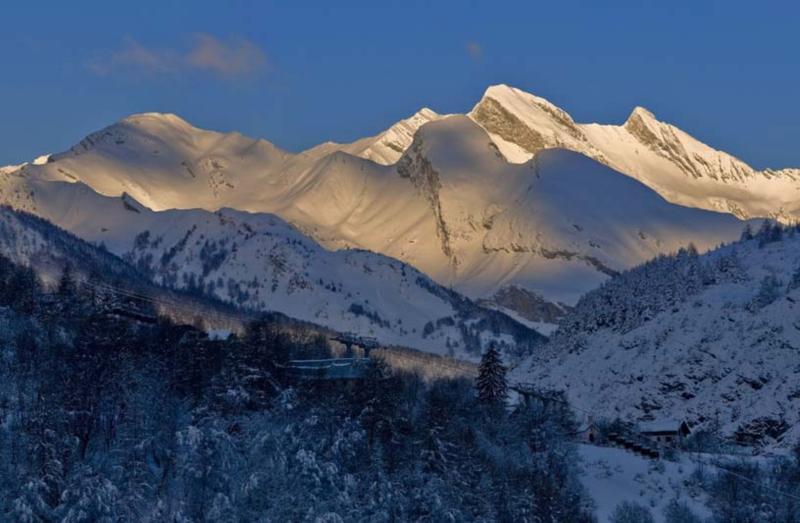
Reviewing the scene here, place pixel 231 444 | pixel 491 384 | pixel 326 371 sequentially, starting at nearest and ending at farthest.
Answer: pixel 231 444 < pixel 326 371 < pixel 491 384

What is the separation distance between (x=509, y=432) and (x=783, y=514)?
29213 mm

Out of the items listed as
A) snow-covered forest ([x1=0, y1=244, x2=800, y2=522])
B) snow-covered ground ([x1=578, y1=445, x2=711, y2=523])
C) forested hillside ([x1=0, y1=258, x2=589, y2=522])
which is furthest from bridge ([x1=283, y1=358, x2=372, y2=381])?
snow-covered ground ([x1=578, y1=445, x2=711, y2=523])

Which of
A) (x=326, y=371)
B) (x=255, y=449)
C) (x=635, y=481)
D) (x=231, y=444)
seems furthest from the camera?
(x=326, y=371)

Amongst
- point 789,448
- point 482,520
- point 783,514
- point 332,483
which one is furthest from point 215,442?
point 789,448

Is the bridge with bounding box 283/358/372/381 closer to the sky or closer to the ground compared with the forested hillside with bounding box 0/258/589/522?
closer to the sky

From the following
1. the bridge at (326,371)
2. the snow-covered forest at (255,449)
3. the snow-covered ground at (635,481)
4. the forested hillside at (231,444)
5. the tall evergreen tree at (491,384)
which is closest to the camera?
the forested hillside at (231,444)

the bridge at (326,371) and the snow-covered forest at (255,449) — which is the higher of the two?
the bridge at (326,371)

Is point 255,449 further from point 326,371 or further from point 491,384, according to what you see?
point 491,384

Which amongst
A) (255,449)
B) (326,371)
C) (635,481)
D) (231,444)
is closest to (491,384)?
(326,371)

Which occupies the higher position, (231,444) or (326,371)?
(326,371)

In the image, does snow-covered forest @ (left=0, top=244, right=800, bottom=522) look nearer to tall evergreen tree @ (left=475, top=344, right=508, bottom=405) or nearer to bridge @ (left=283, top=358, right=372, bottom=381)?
tall evergreen tree @ (left=475, top=344, right=508, bottom=405)

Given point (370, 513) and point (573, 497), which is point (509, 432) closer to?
point (573, 497)

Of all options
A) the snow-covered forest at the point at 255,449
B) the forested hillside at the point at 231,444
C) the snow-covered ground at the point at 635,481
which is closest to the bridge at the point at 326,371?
the snow-covered forest at the point at 255,449

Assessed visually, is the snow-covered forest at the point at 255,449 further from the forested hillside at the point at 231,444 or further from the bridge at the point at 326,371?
the bridge at the point at 326,371
